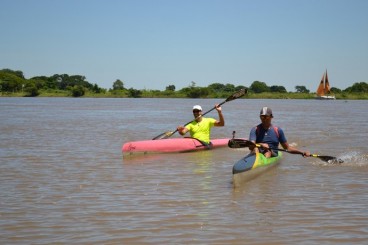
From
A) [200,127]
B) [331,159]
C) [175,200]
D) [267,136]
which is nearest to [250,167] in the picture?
[267,136]

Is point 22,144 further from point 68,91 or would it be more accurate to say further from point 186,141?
point 68,91

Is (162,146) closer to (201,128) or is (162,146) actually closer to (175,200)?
(201,128)

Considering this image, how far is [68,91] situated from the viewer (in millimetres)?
116938

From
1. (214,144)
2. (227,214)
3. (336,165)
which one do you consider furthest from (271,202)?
(214,144)

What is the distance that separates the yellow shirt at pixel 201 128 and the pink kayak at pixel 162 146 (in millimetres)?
207

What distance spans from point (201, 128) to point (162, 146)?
1186 mm

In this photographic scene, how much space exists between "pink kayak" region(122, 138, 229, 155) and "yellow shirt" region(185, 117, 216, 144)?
0.68 ft

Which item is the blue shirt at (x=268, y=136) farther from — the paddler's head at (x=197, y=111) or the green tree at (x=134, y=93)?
the green tree at (x=134, y=93)

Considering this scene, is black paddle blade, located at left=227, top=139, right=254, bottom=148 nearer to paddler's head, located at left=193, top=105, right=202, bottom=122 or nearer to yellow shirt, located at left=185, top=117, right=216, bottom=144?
paddler's head, located at left=193, top=105, right=202, bottom=122

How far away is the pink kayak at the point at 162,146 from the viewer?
13039 mm

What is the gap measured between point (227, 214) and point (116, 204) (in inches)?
64.1

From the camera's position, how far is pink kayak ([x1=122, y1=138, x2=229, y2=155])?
13.0 metres

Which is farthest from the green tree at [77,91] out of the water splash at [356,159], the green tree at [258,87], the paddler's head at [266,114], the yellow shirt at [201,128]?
the paddler's head at [266,114]

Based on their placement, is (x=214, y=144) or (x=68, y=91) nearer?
(x=214, y=144)
